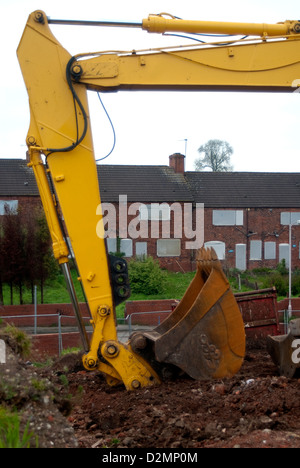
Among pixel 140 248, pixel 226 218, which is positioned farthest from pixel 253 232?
pixel 140 248

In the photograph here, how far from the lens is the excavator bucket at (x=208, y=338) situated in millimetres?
7406

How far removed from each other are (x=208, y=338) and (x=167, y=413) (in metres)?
1.13

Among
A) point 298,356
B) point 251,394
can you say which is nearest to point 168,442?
point 251,394

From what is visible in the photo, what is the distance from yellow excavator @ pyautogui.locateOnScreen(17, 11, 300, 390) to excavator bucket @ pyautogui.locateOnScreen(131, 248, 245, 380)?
0.13 meters

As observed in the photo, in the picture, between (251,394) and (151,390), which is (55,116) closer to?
(151,390)

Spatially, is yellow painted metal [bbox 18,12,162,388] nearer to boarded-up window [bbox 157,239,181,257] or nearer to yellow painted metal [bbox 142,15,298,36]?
yellow painted metal [bbox 142,15,298,36]

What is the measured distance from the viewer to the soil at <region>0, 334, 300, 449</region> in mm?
5434

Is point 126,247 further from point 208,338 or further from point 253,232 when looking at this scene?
point 208,338

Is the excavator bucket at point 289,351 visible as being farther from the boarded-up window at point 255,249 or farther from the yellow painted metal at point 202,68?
the boarded-up window at point 255,249

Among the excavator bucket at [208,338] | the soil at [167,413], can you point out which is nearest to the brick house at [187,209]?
the excavator bucket at [208,338]

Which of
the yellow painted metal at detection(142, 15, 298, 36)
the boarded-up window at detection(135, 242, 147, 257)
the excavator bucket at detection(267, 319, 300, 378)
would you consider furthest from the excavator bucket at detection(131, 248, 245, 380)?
the boarded-up window at detection(135, 242, 147, 257)

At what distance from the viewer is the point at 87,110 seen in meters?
7.89

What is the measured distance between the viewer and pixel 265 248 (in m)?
42.2

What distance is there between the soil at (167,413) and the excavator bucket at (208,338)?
0.70 ft
